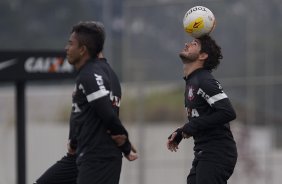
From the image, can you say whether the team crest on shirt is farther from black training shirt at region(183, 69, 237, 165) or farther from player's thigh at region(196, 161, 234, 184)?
player's thigh at region(196, 161, 234, 184)

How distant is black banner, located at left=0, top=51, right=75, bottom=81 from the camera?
456 inches

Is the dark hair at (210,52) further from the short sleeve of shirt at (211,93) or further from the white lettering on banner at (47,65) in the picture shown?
the white lettering on banner at (47,65)

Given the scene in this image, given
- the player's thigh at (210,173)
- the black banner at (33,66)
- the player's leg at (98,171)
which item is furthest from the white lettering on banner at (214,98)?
the black banner at (33,66)

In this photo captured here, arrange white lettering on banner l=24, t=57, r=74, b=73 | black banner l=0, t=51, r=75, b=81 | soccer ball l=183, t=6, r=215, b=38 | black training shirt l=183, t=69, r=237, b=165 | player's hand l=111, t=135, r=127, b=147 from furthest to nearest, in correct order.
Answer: white lettering on banner l=24, t=57, r=74, b=73 → black banner l=0, t=51, r=75, b=81 → soccer ball l=183, t=6, r=215, b=38 → black training shirt l=183, t=69, r=237, b=165 → player's hand l=111, t=135, r=127, b=147

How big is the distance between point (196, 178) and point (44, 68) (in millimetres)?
4123

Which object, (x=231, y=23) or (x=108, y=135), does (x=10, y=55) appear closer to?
(x=108, y=135)

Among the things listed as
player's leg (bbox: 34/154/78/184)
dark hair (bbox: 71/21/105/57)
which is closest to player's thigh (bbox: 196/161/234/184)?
player's leg (bbox: 34/154/78/184)

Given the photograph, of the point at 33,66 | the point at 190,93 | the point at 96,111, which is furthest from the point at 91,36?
the point at 33,66

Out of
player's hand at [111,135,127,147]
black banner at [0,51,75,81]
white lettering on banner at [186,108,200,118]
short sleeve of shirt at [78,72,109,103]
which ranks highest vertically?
black banner at [0,51,75,81]

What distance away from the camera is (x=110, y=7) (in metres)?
19.6

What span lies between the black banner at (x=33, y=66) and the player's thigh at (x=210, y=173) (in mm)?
4017

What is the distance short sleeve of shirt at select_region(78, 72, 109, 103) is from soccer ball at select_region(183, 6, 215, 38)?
3.97 ft

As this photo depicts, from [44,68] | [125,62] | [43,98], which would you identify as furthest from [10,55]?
[125,62]

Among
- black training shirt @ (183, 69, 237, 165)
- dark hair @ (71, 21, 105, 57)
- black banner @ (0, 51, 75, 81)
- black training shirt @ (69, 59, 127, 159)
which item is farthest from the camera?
black banner @ (0, 51, 75, 81)
